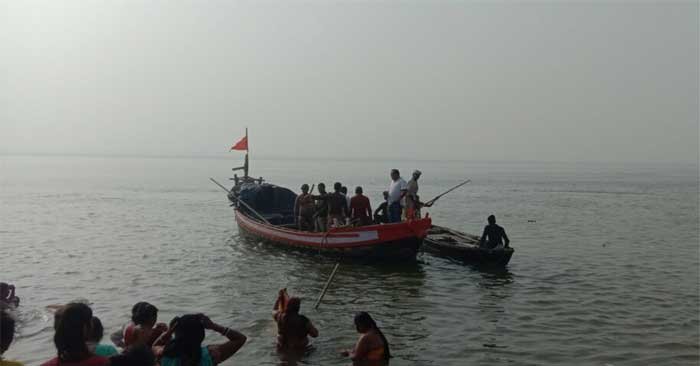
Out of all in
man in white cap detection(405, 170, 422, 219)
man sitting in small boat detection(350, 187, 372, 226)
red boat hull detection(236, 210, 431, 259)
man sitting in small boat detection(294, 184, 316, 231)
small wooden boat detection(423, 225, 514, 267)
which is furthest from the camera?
man sitting in small boat detection(294, 184, 316, 231)

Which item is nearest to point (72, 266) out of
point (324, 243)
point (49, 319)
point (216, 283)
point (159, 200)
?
point (216, 283)

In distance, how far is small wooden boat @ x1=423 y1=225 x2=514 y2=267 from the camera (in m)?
17.5

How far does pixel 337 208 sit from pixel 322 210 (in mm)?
517

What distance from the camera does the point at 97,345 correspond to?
17.9 ft

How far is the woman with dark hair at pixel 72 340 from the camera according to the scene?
416cm

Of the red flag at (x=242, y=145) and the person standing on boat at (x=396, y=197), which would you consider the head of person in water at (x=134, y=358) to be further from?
the red flag at (x=242, y=145)

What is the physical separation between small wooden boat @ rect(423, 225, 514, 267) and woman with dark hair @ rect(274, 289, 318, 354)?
903cm

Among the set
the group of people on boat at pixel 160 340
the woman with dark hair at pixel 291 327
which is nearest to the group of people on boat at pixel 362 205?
the woman with dark hair at pixel 291 327

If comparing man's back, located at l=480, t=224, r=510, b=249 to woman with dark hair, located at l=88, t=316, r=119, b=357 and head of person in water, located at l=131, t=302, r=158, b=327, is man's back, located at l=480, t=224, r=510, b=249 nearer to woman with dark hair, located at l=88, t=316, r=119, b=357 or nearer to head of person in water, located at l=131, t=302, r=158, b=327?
head of person in water, located at l=131, t=302, r=158, b=327

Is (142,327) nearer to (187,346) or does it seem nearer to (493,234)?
(187,346)

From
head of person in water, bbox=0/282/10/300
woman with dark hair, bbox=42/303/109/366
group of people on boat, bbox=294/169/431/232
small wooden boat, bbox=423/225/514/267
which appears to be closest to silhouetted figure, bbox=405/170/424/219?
group of people on boat, bbox=294/169/431/232

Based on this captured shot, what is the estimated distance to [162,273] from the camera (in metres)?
17.6

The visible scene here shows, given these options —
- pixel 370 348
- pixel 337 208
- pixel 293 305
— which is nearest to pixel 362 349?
pixel 370 348

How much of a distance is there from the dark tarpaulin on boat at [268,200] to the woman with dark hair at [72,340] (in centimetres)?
1983
